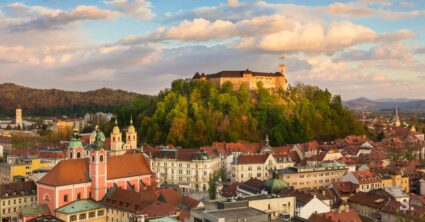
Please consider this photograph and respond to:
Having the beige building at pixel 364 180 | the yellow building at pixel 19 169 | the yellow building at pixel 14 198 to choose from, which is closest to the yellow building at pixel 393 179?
the beige building at pixel 364 180

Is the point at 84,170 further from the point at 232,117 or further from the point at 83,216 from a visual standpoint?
the point at 232,117

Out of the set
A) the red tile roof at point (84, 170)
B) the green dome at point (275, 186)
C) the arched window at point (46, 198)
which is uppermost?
the red tile roof at point (84, 170)

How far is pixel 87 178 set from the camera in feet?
151

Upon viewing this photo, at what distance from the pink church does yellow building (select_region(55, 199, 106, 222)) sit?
3.02 ft

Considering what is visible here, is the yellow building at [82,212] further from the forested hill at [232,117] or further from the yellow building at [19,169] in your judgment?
the forested hill at [232,117]

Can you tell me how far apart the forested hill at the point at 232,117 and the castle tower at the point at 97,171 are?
125 ft

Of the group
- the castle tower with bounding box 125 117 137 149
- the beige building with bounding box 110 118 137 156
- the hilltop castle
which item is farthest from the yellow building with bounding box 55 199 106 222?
the hilltop castle

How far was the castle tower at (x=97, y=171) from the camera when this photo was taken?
45.5 m

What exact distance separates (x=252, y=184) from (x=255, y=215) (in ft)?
54.5

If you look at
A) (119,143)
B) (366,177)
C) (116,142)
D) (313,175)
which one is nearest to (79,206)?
(116,142)

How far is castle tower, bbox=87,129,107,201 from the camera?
149ft

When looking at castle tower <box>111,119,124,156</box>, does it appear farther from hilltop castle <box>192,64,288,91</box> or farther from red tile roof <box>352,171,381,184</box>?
hilltop castle <box>192,64,288,91</box>

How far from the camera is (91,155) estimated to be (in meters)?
45.8

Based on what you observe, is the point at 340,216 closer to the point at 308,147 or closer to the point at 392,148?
the point at 308,147
